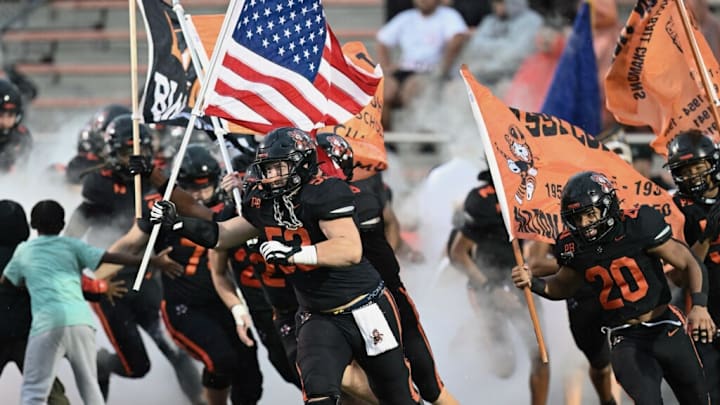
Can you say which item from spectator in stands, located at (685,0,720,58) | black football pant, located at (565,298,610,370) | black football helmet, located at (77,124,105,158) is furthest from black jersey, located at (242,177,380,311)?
spectator in stands, located at (685,0,720,58)

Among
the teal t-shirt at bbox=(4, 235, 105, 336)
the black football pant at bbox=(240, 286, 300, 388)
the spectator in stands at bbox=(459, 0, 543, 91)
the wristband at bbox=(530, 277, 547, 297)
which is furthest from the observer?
the spectator in stands at bbox=(459, 0, 543, 91)

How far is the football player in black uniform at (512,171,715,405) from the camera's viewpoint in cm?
856

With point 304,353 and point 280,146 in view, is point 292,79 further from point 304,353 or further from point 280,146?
point 304,353

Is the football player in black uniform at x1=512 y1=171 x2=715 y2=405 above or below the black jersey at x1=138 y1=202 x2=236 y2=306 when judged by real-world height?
above

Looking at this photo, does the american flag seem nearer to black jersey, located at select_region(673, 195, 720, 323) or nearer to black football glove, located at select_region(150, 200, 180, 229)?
black football glove, located at select_region(150, 200, 180, 229)

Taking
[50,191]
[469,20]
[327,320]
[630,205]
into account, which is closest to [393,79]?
[469,20]

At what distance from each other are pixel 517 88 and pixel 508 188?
576 cm

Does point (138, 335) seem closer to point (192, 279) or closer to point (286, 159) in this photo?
point (192, 279)

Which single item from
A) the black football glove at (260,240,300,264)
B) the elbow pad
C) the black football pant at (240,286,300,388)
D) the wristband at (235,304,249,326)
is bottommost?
the black football pant at (240,286,300,388)

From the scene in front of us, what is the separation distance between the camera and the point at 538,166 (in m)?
9.41

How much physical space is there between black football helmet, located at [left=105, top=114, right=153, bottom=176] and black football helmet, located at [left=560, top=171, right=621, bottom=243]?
357cm

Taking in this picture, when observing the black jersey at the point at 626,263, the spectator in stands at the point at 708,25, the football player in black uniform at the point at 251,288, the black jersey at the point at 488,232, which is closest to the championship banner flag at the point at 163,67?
the football player in black uniform at the point at 251,288

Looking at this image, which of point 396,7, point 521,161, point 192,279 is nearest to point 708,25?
point 396,7

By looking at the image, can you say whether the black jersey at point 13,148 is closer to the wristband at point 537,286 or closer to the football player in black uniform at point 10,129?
the football player in black uniform at point 10,129
